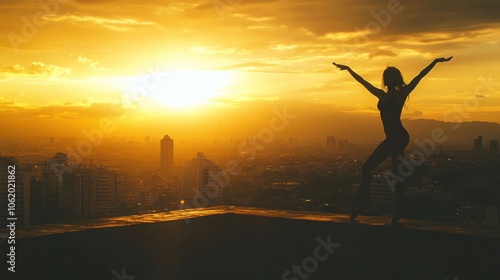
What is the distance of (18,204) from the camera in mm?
12875

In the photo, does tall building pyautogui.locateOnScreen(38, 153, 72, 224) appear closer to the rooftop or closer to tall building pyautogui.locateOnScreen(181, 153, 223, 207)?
tall building pyautogui.locateOnScreen(181, 153, 223, 207)

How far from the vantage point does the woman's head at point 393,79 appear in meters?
6.48

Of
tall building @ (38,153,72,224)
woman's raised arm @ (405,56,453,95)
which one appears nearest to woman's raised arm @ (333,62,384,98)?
woman's raised arm @ (405,56,453,95)

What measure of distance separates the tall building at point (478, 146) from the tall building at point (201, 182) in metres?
15.4

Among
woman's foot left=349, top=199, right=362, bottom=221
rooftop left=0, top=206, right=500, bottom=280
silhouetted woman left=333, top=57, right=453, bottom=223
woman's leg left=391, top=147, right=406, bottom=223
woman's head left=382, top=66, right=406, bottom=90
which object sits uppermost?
woman's head left=382, top=66, right=406, bottom=90

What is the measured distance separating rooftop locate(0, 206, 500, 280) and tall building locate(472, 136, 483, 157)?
24744 millimetres

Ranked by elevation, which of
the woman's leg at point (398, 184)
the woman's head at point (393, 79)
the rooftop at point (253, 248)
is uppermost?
the woman's head at point (393, 79)

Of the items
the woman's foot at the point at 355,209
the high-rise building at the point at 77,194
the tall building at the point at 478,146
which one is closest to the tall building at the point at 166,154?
the high-rise building at the point at 77,194

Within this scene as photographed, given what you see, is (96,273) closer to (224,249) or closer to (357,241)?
(224,249)

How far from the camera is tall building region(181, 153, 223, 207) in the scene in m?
18.6

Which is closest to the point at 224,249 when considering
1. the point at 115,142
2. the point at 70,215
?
the point at 70,215

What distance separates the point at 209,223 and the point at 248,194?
9.99m

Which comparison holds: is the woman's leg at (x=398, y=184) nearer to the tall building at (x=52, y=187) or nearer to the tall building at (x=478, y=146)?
the tall building at (x=52, y=187)

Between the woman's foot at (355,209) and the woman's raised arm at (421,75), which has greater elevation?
the woman's raised arm at (421,75)
